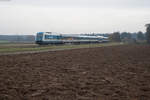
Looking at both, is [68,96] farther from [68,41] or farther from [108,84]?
[68,41]

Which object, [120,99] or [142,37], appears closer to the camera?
[120,99]

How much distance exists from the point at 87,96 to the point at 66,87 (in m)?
1.38

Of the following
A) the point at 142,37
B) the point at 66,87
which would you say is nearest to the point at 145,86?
the point at 66,87

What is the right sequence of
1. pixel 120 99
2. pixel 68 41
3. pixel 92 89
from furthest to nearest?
1. pixel 68 41
2. pixel 92 89
3. pixel 120 99

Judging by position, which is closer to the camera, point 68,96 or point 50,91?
point 68,96

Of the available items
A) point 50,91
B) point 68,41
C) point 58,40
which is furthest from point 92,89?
point 68,41

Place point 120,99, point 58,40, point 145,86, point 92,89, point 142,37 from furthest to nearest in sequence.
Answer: point 142,37 < point 58,40 < point 145,86 < point 92,89 < point 120,99

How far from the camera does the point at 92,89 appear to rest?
21.7 feet

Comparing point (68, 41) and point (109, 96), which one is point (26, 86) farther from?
point (68, 41)

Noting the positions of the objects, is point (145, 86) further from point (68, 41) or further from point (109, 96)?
point (68, 41)

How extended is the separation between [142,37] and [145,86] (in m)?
127

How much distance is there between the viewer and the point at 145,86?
7.16 metres

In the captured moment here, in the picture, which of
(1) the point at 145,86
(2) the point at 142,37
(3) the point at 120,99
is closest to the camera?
(3) the point at 120,99

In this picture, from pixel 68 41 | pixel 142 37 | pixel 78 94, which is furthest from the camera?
pixel 142 37
